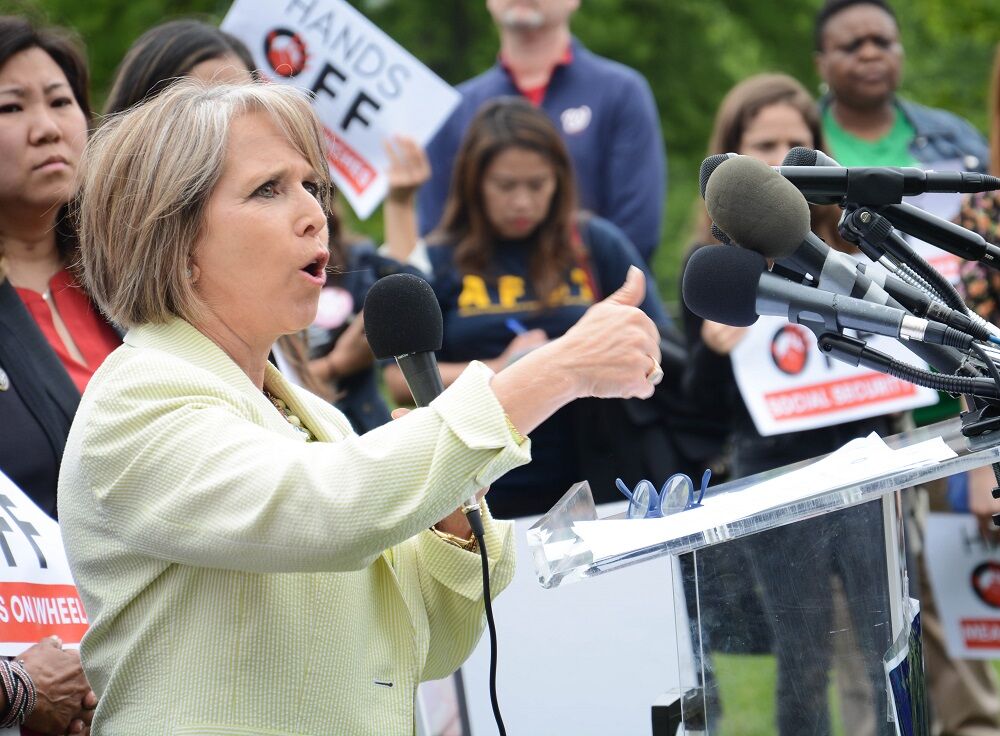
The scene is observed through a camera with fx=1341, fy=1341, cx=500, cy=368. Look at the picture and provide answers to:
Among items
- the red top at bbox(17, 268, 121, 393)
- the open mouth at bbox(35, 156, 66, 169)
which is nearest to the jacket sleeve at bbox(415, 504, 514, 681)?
the red top at bbox(17, 268, 121, 393)

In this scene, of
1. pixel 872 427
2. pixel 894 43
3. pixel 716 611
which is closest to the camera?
pixel 716 611

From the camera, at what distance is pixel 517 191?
556 centimetres

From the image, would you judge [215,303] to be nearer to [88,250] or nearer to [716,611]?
[88,250]

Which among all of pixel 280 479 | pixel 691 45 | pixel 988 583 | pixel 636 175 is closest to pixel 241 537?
pixel 280 479

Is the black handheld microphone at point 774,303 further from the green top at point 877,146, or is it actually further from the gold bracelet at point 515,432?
the green top at point 877,146

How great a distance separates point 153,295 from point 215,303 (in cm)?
11

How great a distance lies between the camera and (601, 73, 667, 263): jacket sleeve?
681cm

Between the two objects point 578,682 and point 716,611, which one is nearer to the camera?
point 716,611

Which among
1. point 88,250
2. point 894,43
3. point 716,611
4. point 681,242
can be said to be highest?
point 894,43

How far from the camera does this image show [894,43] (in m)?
6.47

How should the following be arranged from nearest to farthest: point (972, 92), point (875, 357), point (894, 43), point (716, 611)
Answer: point (875, 357), point (716, 611), point (894, 43), point (972, 92)

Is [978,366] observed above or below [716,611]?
above

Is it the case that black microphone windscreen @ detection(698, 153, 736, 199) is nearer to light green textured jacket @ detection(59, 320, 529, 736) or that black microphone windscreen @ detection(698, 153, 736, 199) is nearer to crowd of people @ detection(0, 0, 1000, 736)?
crowd of people @ detection(0, 0, 1000, 736)

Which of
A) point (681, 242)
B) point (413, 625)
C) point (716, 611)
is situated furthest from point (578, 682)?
point (681, 242)
